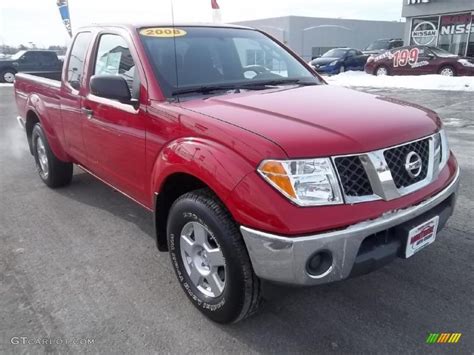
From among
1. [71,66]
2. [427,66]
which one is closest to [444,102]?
[427,66]

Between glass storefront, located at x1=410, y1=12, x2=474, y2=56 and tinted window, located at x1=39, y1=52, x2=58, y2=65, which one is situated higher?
glass storefront, located at x1=410, y1=12, x2=474, y2=56

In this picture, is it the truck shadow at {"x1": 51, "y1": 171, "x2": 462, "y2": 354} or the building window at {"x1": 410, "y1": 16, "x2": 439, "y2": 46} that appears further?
the building window at {"x1": 410, "y1": 16, "x2": 439, "y2": 46}

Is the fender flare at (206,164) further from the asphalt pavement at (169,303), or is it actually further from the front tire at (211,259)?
the asphalt pavement at (169,303)

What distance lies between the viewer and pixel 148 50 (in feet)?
10.2

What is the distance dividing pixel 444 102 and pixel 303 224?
10550 millimetres

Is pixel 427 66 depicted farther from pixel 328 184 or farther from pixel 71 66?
pixel 328 184

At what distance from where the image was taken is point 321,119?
2395 mm

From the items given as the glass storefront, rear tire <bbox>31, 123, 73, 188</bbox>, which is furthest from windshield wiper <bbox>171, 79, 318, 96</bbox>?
the glass storefront

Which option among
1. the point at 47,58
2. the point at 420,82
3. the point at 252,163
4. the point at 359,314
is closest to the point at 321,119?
the point at 252,163

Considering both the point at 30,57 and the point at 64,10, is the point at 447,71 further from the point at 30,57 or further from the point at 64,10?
the point at 30,57

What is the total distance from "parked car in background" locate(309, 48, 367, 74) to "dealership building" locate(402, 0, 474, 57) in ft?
10.9

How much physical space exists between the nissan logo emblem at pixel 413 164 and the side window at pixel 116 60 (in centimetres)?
183

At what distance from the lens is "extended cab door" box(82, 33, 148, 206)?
10.0 ft

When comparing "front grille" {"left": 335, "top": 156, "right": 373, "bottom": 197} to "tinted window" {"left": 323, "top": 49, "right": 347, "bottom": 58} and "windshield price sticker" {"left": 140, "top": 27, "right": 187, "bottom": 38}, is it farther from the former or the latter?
"tinted window" {"left": 323, "top": 49, "right": 347, "bottom": 58}
